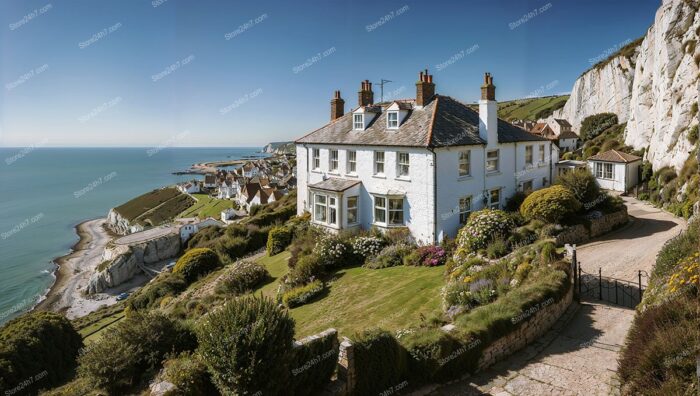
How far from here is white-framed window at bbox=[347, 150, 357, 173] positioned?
2573 cm

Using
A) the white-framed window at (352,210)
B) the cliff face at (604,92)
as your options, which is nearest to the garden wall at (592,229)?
the white-framed window at (352,210)

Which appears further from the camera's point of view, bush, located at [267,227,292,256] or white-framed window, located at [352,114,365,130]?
bush, located at [267,227,292,256]

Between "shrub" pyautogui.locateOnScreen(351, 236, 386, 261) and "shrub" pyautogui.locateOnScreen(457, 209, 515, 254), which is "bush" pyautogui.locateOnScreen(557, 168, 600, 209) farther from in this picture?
"shrub" pyautogui.locateOnScreen(351, 236, 386, 261)

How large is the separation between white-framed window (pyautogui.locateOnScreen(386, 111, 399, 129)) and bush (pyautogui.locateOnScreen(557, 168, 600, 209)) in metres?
9.71

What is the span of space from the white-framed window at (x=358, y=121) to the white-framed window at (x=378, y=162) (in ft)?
9.54

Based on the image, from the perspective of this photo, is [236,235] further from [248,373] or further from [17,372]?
[248,373]

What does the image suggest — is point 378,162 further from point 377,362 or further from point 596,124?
point 596,124

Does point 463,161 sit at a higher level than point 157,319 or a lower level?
higher

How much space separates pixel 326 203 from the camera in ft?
83.6

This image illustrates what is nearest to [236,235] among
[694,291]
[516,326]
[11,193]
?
[516,326]

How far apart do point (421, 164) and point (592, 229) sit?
28.6ft

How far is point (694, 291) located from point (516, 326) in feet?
11.3

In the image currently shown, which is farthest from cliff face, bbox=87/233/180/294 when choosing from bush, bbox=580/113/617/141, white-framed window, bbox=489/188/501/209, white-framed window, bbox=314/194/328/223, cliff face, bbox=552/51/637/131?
cliff face, bbox=552/51/637/131

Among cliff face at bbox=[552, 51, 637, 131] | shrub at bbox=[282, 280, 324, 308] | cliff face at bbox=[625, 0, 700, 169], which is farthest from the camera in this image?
cliff face at bbox=[552, 51, 637, 131]
